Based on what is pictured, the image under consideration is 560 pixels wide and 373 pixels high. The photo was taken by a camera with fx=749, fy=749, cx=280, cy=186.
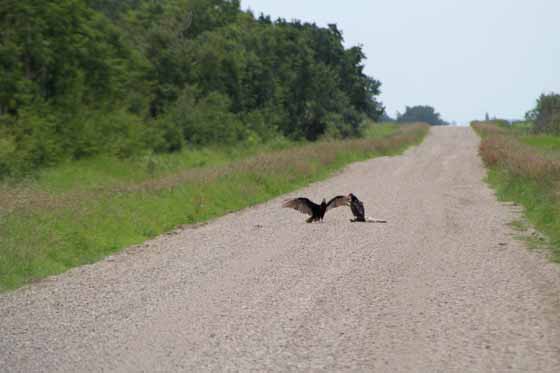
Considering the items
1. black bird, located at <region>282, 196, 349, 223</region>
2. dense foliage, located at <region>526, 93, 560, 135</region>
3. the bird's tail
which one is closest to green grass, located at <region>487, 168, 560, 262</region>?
the bird's tail

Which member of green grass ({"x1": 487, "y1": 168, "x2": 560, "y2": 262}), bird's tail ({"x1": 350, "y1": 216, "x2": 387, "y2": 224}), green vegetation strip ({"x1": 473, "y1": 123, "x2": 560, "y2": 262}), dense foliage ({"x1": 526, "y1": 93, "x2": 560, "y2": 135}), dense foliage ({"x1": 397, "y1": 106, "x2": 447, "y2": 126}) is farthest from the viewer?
dense foliage ({"x1": 397, "y1": 106, "x2": 447, "y2": 126})

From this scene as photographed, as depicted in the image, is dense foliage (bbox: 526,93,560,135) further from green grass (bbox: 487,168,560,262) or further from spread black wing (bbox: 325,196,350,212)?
spread black wing (bbox: 325,196,350,212)

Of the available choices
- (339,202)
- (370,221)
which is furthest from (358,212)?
(339,202)

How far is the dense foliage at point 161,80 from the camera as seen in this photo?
25703 mm

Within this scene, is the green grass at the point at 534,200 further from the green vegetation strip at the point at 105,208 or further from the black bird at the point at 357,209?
the green vegetation strip at the point at 105,208

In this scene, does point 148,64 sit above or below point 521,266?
above

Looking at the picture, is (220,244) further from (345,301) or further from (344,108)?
(344,108)

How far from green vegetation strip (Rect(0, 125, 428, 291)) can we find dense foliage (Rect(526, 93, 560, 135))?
35361 millimetres

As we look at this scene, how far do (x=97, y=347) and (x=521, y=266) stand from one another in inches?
229

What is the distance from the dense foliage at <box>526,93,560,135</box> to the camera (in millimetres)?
57125

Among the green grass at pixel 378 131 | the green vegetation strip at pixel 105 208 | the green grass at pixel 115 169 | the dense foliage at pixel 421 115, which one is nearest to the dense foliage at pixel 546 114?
the green grass at pixel 378 131

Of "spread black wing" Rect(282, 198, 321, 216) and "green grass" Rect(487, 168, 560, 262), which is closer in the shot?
"green grass" Rect(487, 168, 560, 262)

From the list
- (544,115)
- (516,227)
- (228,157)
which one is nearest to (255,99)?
(228,157)

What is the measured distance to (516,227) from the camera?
13.6m
